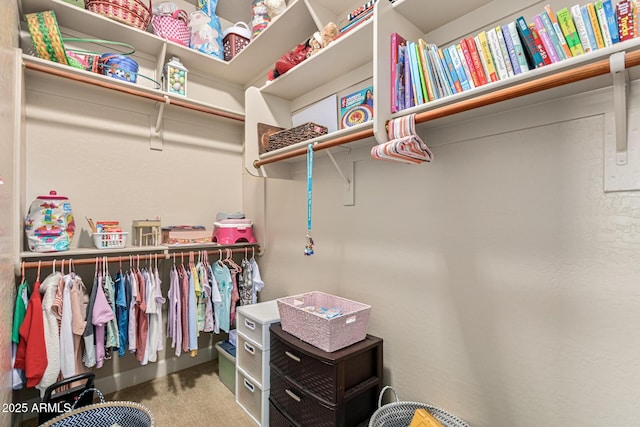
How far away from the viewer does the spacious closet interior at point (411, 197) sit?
1017 millimetres

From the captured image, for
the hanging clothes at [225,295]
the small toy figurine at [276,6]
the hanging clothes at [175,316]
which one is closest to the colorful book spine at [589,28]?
the small toy figurine at [276,6]

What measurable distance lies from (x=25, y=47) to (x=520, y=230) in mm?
2911

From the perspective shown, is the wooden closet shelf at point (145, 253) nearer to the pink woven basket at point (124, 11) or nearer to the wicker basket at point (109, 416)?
the wicker basket at point (109, 416)

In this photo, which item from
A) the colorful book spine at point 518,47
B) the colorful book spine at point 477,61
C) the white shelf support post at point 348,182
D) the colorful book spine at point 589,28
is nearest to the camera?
the colorful book spine at point 589,28

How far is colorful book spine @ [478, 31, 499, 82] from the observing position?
3.51 ft

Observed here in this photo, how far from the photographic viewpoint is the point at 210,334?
2650mm

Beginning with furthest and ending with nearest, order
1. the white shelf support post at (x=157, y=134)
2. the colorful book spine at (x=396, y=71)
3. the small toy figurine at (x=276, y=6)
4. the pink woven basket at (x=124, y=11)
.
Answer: the white shelf support post at (x=157, y=134) → the small toy figurine at (x=276, y=6) → the pink woven basket at (x=124, y=11) → the colorful book spine at (x=396, y=71)

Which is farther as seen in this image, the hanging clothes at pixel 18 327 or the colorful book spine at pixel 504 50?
the hanging clothes at pixel 18 327

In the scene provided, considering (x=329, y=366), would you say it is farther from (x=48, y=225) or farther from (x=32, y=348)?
(x=48, y=225)

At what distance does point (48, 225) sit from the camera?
1.72m

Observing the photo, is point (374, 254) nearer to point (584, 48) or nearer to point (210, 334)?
point (584, 48)

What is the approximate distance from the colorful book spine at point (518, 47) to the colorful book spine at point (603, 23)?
0.61 ft

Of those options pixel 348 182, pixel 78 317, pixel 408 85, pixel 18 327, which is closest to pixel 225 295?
pixel 78 317

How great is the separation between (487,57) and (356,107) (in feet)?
2.48
